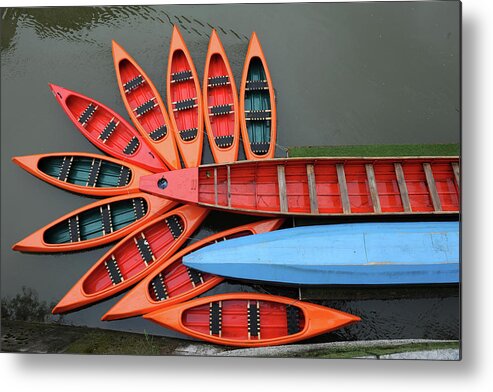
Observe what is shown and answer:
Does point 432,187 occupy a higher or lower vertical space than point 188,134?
lower

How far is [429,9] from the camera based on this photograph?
5.14 meters

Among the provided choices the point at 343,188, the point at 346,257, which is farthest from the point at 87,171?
the point at 346,257

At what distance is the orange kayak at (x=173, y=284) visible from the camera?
5363 millimetres

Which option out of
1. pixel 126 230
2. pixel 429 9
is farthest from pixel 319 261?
pixel 429 9

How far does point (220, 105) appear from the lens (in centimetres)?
624

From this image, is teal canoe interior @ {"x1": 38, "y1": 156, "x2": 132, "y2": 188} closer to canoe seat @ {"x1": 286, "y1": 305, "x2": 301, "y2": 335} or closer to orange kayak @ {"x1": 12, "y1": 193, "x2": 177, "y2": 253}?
orange kayak @ {"x1": 12, "y1": 193, "x2": 177, "y2": 253}

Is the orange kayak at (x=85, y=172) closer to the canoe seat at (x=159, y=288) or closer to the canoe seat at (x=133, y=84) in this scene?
the canoe seat at (x=133, y=84)

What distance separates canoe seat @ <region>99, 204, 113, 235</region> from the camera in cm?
580

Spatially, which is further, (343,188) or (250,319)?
(343,188)

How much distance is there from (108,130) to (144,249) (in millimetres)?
1789

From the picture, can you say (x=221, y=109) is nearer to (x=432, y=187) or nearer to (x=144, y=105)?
(x=144, y=105)

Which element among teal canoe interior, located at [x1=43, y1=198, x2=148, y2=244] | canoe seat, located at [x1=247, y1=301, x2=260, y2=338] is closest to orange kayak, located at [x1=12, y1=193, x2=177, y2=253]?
teal canoe interior, located at [x1=43, y1=198, x2=148, y2=244]

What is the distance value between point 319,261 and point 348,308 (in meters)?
0.74

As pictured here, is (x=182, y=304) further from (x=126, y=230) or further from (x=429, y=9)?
(x=429, y=9)
